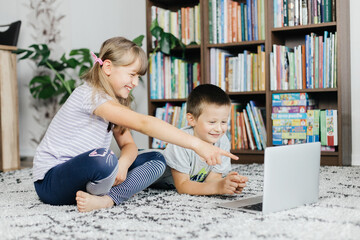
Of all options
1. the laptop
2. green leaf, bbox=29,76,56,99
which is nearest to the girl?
the laptop

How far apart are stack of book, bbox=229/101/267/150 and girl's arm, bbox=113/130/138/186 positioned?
1.23m

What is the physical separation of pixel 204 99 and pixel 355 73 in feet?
4.45

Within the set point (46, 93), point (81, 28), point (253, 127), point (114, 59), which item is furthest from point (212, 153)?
point (81, 28)

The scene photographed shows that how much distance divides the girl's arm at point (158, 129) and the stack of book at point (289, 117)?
1452 mm

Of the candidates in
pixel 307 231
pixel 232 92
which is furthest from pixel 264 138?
pixel 307 231

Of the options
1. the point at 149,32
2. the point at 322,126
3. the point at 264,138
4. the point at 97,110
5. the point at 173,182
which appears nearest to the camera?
the point at 97,110

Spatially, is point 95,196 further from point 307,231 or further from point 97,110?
point 307,231

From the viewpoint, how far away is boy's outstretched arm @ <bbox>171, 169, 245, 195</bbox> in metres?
1.39

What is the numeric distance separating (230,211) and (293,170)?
21 centimetres

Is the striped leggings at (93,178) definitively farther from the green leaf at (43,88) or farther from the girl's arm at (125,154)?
the green leaf at (43,88)

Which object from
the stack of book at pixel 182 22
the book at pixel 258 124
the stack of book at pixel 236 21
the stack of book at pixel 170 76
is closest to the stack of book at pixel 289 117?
the book at pixel 258 124

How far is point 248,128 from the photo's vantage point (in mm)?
2701

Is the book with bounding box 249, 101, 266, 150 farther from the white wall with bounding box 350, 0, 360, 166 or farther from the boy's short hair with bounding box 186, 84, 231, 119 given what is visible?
the boy's short hair with bounding box 186, 84, 231, 119

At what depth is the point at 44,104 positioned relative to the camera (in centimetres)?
345
